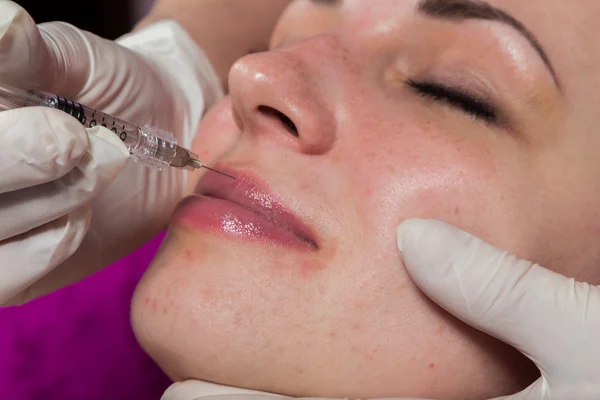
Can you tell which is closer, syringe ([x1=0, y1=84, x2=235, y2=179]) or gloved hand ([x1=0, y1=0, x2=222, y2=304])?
gloved hand ([x1=0, y1=0, x2=222, y2=304])

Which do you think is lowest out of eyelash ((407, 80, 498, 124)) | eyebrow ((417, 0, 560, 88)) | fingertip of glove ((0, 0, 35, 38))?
fingertip of glove ((0, 0, 35, 38))

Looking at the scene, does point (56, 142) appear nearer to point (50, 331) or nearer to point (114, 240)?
point (114, 240)

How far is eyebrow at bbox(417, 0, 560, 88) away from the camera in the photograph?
31.2 inches

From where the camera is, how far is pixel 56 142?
68cm

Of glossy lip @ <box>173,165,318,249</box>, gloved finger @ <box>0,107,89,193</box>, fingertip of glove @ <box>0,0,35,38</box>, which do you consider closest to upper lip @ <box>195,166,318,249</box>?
glossy lip @ <box>173,165,318,249</box>

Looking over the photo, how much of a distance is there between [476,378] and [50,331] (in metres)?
1.10

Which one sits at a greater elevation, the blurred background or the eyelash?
the eyelash

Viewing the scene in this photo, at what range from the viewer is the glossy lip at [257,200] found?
79 cm

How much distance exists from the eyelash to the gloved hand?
47cm

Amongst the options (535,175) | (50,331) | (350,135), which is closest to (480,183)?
(535,175)

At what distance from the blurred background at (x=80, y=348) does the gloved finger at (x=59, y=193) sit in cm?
74

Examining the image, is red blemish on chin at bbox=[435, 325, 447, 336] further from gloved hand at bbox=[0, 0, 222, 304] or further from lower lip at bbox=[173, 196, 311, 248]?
gloved hand at bbox=[0, 0, 222, 304]

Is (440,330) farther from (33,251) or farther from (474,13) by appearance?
(33,251)

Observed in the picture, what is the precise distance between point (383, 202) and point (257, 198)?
19 centimetres
